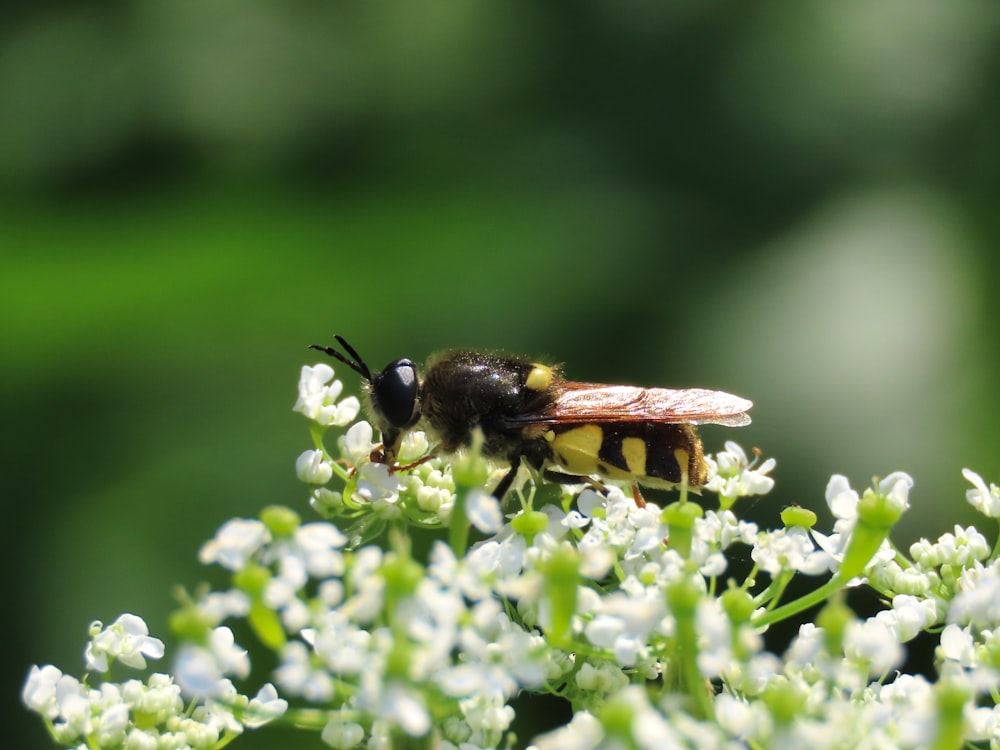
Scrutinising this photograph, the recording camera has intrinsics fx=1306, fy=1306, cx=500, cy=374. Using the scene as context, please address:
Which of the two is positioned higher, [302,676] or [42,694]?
[302,676]

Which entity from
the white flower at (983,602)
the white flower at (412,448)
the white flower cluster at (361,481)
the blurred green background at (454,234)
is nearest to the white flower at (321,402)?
the white flower cluster at (361,481)

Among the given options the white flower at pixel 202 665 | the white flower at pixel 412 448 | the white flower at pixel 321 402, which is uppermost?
the white flower at pixel 321 402

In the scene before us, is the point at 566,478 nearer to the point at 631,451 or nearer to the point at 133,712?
the point at 631,451

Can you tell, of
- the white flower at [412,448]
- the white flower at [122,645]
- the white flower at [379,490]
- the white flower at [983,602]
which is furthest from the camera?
the white flower at [412,448]

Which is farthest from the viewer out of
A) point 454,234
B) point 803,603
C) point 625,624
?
point 454,234

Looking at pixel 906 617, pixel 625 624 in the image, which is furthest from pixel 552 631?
pixel 906 617

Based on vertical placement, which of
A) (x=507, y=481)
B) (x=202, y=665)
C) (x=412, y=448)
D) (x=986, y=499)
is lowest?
(x=507, y=481)

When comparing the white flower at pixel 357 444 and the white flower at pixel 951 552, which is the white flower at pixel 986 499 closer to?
the white flower at pixel 951 552

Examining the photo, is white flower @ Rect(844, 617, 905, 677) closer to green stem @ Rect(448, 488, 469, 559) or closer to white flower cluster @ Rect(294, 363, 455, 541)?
green stem @ Rect(448, 488, 469, 559)
